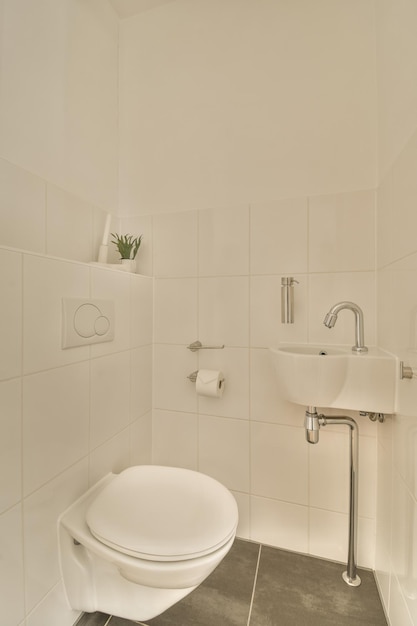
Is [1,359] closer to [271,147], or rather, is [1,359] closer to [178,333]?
[178,333]

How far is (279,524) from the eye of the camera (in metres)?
1.19

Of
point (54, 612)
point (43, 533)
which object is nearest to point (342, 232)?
point (43, 533)

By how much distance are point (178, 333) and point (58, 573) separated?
89 cm

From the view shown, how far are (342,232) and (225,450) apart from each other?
1048 mm

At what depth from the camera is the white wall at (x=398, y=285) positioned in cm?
74

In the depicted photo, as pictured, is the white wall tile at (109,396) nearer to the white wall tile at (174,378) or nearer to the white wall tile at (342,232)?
the white wall tile at (174,378)

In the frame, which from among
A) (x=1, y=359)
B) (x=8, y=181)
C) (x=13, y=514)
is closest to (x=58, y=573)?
(x=13, y=514)

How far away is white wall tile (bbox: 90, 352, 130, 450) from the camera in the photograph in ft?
3.27

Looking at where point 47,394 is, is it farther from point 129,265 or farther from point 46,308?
point 129,265

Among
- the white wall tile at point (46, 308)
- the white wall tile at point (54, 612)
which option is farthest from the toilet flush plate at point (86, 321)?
the white wall tile at point (54, 612)

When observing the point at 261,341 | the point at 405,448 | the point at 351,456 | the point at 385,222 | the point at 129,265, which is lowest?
the point at 351,456

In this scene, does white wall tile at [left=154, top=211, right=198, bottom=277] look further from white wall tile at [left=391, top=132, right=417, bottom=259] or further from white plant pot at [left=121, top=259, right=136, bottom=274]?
white wall tile at [left=391, top=132, right=417, bottom=259]

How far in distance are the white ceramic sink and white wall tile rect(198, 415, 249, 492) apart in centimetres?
40

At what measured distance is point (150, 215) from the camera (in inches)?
53.9
